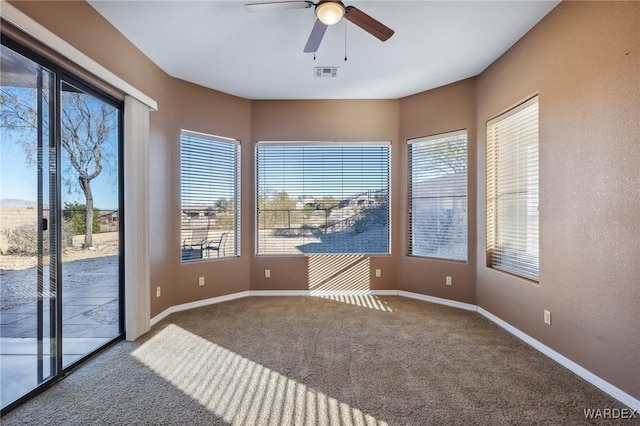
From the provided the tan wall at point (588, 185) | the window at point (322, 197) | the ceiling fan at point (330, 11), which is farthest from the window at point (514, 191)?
the ceiling fan at point (330, 11)

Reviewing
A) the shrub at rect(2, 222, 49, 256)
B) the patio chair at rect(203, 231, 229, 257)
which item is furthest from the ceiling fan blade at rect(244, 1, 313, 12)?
the patio chair at rect(203, 231, 229, 257)

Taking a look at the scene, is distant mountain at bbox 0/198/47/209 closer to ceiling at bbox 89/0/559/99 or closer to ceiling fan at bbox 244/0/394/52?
ceiling at bbox 89/0/559/99

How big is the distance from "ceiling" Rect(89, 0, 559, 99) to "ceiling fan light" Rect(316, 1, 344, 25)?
0.47 m

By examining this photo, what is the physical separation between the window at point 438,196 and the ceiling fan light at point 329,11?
263cm

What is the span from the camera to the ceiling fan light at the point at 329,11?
212cm

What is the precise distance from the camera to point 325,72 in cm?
372

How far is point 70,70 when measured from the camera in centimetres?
243

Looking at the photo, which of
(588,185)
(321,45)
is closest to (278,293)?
(321,45)

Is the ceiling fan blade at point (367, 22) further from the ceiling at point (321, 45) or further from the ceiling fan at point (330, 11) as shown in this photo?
the ceiling at point (321, 45)

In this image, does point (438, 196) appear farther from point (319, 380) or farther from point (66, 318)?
point (66, 318)

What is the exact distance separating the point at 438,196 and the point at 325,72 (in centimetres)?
227

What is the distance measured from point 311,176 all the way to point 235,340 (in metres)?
2.62

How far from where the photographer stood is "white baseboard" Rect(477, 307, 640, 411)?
6.72 feet

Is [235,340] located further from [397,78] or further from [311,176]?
[397,78]
